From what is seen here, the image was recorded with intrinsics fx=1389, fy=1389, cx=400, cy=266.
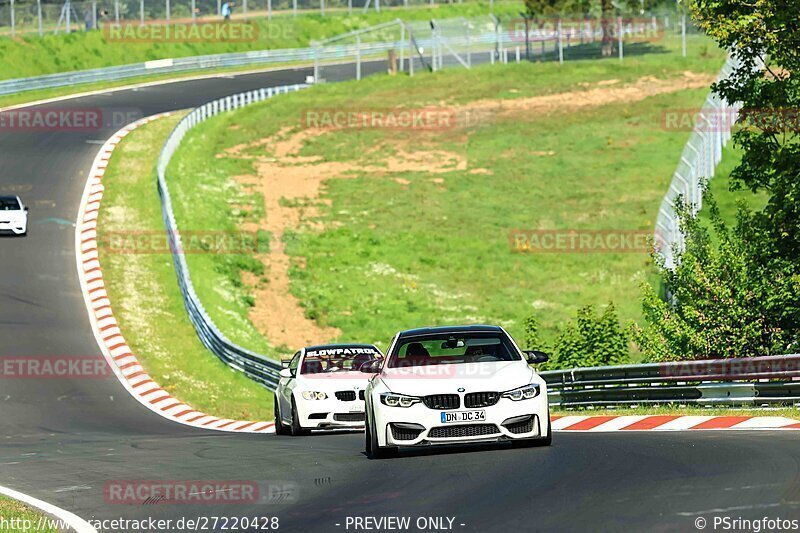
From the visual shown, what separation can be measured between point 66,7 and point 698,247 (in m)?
58.6

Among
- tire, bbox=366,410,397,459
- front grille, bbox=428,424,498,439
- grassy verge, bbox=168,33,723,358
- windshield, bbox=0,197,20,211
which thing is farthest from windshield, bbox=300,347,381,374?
windshield, bbox=0,197,20,211

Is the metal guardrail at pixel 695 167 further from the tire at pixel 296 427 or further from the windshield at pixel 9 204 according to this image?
the windshield at pixel 9 204

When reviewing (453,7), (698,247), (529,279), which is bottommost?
(529,279)

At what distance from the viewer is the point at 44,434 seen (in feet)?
84.3

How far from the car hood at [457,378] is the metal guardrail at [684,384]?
5734 mm

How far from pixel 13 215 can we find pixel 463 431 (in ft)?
111

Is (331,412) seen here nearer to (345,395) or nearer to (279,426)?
(345,395)

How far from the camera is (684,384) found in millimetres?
23094

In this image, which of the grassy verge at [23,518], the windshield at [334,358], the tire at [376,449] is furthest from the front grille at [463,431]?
the windshield at [334,358]

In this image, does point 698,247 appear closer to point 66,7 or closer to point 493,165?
point 493,165

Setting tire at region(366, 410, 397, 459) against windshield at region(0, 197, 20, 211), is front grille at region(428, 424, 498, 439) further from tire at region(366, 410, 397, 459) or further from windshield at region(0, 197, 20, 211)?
windshield at region(0, 197, 20, 211)

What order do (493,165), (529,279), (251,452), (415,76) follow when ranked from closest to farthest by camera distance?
1. (251,452)
2. (529,279)
3. (493,165)
4. (415,76)

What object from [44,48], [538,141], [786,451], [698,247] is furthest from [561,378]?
[44,48]

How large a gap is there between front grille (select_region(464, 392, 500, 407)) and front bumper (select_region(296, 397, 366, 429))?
6545 millimetres
